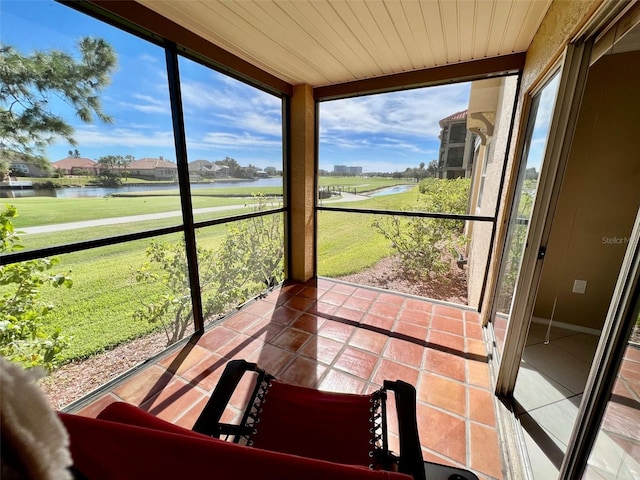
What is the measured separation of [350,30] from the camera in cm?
180

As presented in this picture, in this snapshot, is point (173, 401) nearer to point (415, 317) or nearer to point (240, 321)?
point (240, 321)

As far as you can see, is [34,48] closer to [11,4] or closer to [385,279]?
[11,4]

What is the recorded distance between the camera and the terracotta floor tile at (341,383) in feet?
5.71

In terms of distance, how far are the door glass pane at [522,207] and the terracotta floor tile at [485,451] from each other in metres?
0.64

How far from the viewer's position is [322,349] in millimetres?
2137

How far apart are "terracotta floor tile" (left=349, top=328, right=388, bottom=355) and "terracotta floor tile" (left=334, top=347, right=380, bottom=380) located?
0.21ft

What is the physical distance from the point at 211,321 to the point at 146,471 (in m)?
2.20

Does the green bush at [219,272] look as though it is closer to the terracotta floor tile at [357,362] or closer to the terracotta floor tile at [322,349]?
the terracotta floor tile at [322,349]

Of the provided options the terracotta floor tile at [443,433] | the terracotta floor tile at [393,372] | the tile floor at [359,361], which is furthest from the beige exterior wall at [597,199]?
the terracotta floor tile at [443,433]

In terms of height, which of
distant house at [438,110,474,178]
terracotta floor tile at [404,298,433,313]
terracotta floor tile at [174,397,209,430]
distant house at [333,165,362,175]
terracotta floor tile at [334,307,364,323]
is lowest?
terracotta floor tile at [174,397,209,430]

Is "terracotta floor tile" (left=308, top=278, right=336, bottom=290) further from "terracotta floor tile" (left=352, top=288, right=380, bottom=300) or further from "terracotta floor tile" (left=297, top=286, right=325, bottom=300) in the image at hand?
"terracotta floor tile" (left=352, top=288, right=380, bottom=300)

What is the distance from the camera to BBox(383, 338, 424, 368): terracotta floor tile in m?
2.01

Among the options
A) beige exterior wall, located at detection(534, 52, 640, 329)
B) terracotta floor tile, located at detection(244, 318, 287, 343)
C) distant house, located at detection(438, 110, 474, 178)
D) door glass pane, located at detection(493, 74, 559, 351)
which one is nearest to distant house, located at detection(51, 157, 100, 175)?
terracotta floor tile, located at detection(244, 318, 287, 343)

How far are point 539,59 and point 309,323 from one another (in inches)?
104
